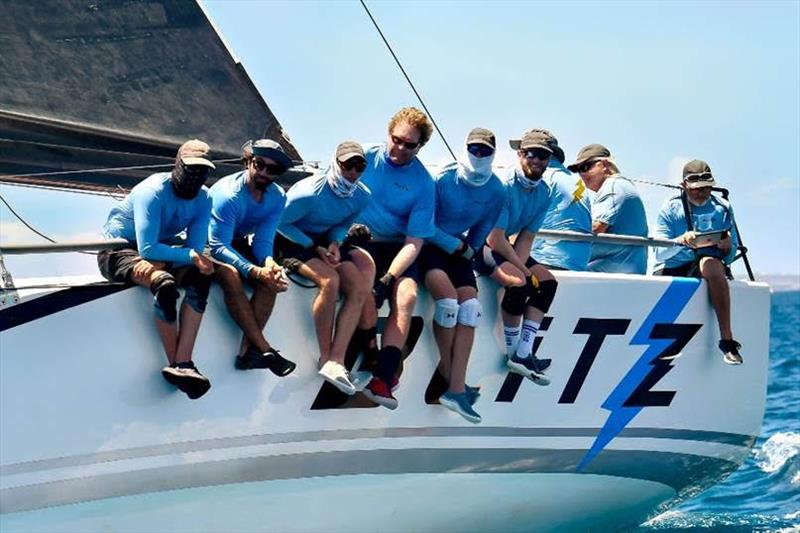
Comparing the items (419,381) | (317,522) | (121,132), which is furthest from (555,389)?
(121,132)

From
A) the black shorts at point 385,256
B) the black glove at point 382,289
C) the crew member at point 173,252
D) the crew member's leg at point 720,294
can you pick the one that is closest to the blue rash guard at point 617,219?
the crew member's leg at point 720,294

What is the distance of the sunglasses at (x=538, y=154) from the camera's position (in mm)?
6695

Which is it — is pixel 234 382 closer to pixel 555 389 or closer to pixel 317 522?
pixel 317 522

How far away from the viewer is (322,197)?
603 cm

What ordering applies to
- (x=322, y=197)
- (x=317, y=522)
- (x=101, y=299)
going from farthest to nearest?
(x=317, y=522) < (x=322, y=197) < (x=101, y=299)

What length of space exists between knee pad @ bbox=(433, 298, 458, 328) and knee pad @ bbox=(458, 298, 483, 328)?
0.12 feet

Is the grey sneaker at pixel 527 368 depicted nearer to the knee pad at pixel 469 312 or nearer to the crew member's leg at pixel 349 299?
the knee pad at pixel 469 312

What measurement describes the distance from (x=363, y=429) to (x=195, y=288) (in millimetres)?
1369

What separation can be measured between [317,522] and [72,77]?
102 inches

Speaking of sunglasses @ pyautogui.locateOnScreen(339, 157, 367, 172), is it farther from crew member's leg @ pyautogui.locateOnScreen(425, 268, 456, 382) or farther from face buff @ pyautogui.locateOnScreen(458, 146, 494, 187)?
crew member's leg @ pyautogui.locateOnScreen(425, 268, 456, 382)

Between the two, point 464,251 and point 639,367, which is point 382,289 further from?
point 639,367

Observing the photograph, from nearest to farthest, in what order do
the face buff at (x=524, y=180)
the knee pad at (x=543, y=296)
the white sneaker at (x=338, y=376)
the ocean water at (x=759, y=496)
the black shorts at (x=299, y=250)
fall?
1. the white sneaker at (x=338, y=376)
2. the black shorts at (x=299, y=250)
3. the face buff at (x=524, y=180)
4. the knee pad at (x=543, y=296)
5. the ocean water at (x=759, y=496)

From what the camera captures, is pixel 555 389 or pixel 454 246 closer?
pixel 454 246

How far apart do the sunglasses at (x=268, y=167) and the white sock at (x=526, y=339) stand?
1.88 metres
